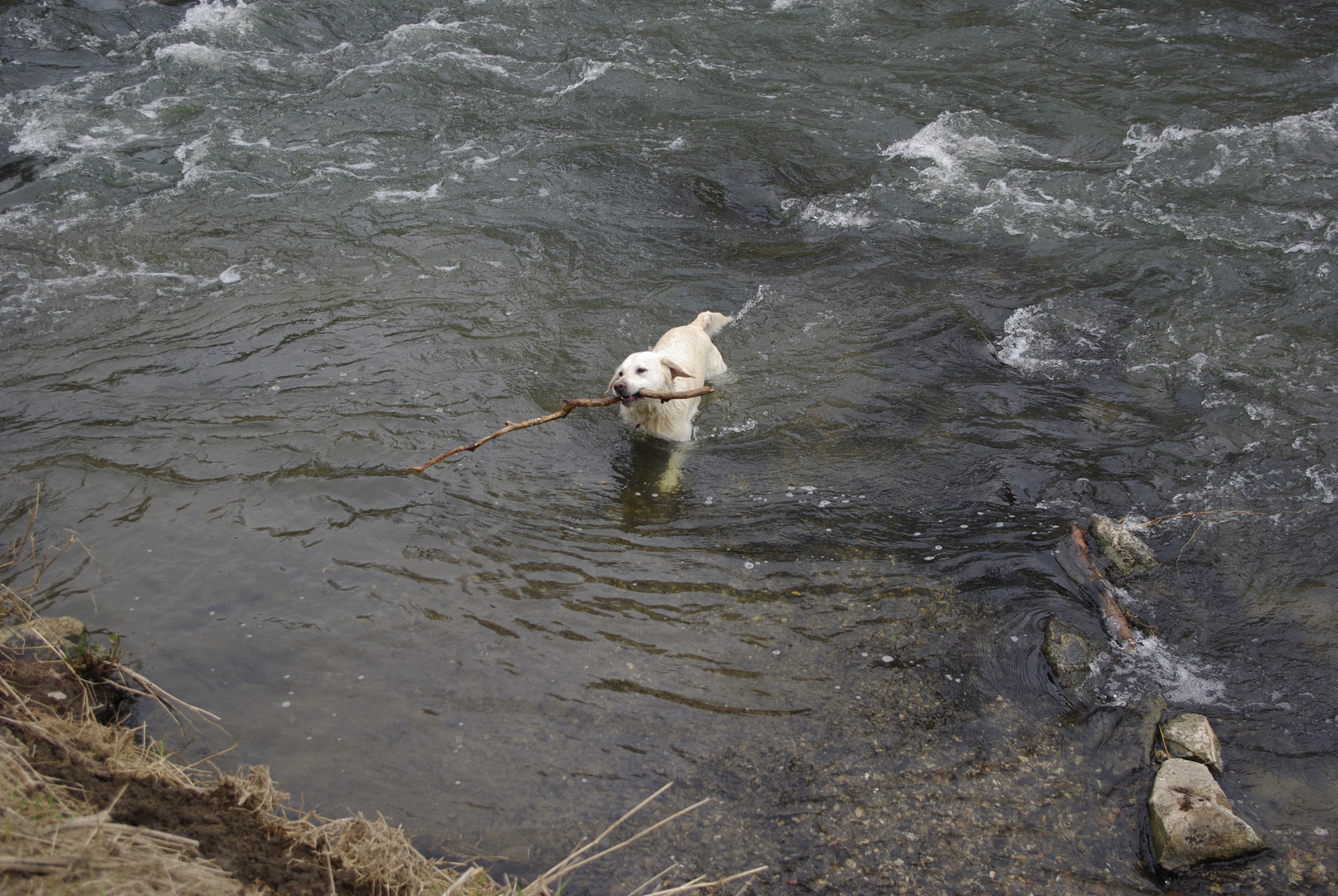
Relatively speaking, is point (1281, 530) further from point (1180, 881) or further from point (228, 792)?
point (228, 792)

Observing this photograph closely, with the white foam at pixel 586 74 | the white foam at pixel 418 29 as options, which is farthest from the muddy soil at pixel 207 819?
the white foam at pixel 418 29

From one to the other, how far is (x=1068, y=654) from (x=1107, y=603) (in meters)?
0.57

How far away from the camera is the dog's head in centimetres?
580

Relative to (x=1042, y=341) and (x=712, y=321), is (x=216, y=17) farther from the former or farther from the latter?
(x=1042, y=341)

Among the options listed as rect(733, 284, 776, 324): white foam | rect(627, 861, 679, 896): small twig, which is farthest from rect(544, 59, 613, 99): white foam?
rect(627, 861, 679, 896): small twig

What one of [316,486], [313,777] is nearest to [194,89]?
[316,486]

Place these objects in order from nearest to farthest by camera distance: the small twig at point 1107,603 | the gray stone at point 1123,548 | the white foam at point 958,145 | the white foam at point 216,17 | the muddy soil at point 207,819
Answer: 1. the muddy soil at point 207,819
2. the small twig at point 1107,603
3. the gray stone at point 1123,548
4. the white foam at point 958,145
5. the white foam at point 216,17

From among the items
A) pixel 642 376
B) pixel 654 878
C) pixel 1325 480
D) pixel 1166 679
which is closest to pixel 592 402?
pixel 642 376

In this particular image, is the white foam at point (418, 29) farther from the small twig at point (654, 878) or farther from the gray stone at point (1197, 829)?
the gray stone at point (1197, 829)

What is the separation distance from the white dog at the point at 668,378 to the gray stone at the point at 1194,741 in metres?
3.68

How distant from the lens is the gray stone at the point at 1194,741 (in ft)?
12.3

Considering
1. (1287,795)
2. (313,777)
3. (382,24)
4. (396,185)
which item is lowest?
(313,777)

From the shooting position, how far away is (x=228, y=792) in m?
3.17

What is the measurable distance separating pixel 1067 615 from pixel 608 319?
4.83m
